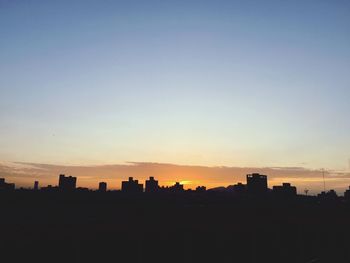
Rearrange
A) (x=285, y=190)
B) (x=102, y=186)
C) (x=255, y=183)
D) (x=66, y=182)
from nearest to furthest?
(x=66, y=182) < (x=255, y=183) < (x=285, y=190) < (x=102, y=186)

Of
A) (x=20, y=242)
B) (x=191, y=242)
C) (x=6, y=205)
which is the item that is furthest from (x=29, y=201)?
(x=191, y=242)

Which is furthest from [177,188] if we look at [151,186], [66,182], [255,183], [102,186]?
[66,182]

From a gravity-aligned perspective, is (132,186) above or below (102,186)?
above

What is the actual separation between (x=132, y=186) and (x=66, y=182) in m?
22.9

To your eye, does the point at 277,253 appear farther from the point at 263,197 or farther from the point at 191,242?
the point at 263,197

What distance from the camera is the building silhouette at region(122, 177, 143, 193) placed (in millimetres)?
92125

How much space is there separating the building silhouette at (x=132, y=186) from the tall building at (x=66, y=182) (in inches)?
757

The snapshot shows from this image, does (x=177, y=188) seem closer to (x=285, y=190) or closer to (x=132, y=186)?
(x=132, y=186)

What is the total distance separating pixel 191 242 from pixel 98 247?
6.42 meters

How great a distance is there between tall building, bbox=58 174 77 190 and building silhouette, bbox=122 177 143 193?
19.2 meters

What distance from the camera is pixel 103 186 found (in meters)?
92.9

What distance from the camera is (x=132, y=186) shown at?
3656 inches

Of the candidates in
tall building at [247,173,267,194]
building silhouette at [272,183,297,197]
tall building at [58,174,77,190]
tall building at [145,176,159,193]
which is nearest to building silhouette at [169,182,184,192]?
tall building at [145,176,159,193]

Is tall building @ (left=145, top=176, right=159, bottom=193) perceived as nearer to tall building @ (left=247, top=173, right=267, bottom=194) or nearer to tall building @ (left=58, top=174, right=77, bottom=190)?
tall building @ (left=58, top=174, right=77, bottom=190)
